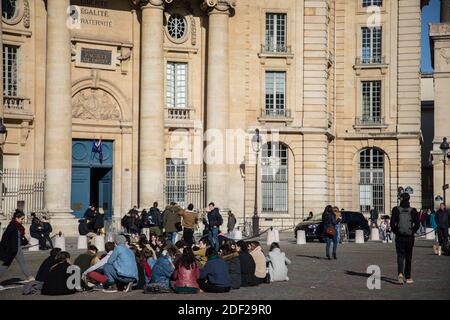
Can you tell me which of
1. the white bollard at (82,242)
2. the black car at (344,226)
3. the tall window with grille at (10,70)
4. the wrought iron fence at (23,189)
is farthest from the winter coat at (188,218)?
the tall window with grille at (10,70)

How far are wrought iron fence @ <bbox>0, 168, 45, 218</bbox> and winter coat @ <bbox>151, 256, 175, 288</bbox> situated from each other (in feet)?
66.7

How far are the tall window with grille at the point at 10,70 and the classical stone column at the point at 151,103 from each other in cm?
607

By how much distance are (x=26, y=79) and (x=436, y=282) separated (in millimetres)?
25279

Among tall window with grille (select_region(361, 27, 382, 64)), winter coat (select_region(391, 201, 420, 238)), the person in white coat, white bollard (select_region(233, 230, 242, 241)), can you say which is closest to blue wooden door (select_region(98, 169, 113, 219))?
white bollard (select_region(233, 230, 242, 241))

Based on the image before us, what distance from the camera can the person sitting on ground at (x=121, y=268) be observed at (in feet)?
73.6

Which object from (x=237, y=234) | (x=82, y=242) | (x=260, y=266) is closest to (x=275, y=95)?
(x=237, y=234)

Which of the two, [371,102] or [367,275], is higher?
[371,102]

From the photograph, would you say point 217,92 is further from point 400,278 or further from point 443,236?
point 400,278

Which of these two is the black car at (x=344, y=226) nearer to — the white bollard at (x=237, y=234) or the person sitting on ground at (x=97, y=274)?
the white bollard at (x=237, y=234)

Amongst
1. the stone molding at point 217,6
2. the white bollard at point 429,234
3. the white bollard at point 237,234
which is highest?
the stone molding at point 217,6

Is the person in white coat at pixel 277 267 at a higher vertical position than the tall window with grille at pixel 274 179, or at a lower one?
lower

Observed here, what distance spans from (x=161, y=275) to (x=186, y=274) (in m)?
0.84

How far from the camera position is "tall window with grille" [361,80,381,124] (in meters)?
53.6

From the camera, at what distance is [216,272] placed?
70.8 feet
